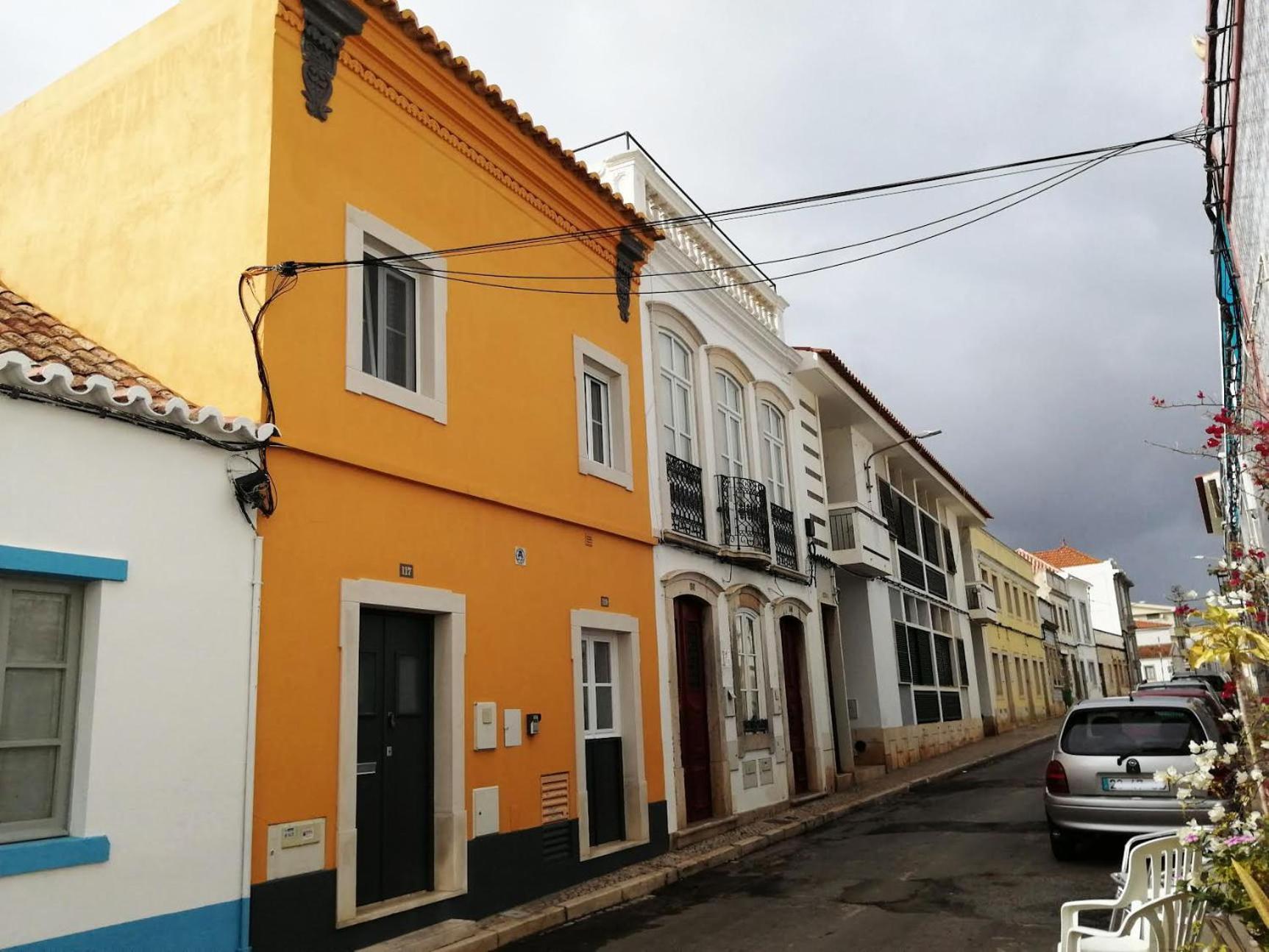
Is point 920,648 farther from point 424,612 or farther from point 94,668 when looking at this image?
point 94,668

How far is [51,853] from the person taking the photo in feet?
17.1

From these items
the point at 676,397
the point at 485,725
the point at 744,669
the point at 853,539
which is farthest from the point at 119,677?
the point at 853,539

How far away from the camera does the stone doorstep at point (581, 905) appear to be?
709 centimetres

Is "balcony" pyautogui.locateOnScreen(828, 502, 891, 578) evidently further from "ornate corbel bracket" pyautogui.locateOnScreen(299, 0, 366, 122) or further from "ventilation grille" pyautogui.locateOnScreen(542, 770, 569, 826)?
"ornate corbel bracket" pyautogui.locateOnScreen(299, 0, 366, 122)

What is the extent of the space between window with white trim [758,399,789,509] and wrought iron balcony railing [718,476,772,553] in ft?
2.58

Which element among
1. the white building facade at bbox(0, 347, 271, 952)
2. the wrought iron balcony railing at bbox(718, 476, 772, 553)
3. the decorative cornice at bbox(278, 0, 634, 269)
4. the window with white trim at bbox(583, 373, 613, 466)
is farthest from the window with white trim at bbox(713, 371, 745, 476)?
the white building facade at bbox(0, 347, 271, 952)

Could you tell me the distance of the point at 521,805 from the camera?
28.8ft

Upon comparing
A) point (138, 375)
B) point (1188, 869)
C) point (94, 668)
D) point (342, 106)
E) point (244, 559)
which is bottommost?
point (1188, 869)

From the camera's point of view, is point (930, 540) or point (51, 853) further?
point (930, 540)

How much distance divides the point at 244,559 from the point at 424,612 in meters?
1.96

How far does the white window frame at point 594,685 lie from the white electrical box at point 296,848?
11.9 ft

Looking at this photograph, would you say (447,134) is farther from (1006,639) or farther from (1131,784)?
(1006,639)

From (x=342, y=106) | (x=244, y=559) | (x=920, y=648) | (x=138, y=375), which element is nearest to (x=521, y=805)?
(x=244, y=559)

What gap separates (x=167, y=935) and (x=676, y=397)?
9.07 metres
